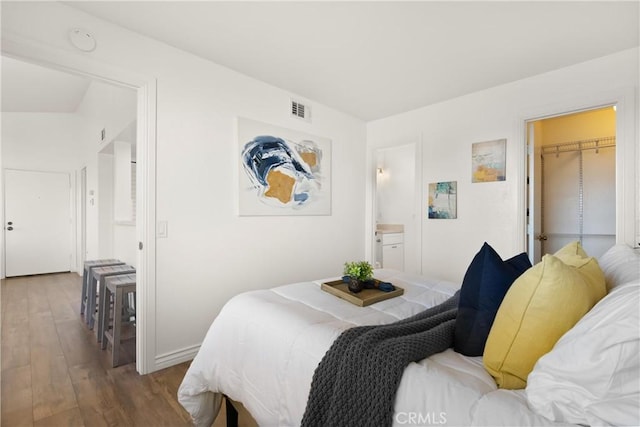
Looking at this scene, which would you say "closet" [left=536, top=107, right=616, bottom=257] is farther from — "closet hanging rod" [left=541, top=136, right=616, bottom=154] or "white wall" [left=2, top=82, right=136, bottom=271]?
"white wall" [left=2, top=82, right=136, bottom=271]

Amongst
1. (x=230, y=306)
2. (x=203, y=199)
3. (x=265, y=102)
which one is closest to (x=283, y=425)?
(x=230, y=306)

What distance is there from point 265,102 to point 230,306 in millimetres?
2080

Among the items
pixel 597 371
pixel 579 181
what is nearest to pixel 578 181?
pixel 579 181

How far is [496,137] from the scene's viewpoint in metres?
2.99

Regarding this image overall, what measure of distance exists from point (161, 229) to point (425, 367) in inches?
81.8

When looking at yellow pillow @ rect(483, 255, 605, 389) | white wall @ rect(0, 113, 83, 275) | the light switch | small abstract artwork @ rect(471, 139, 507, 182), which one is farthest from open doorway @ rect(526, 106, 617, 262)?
white wall @ rect(0, 113, 83, 275)

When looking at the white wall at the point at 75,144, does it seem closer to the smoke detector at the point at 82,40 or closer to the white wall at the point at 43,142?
the white wall at the point at 43,142

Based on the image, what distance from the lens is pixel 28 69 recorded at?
3820 mm

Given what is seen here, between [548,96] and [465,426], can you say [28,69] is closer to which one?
[465,426]

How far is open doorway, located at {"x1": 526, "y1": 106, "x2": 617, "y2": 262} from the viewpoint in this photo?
11.5ft

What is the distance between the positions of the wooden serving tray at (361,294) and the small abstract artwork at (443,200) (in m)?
1.85

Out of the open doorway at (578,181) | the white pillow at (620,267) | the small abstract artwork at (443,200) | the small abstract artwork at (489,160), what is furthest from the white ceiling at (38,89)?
the open doorway at (578,181)

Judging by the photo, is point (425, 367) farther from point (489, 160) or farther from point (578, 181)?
point (578, 181)

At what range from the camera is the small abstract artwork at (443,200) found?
3293 millimetres
